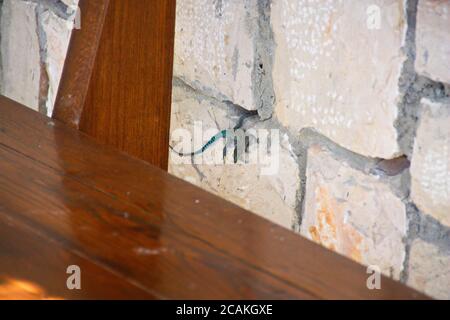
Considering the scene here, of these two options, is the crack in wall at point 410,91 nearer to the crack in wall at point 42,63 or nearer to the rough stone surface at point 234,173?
the rough stone surface at point 234,173

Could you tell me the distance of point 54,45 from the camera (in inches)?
87.1

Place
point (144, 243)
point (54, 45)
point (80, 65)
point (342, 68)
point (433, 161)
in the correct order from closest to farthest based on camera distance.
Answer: point (144, 243) → point (80, 65) → point (433, 161) → point (342, 68) → point (54, 45)

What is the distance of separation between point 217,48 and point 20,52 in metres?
0.90

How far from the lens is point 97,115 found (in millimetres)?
1107

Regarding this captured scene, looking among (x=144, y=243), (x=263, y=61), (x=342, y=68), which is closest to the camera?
(x=144, y=243)

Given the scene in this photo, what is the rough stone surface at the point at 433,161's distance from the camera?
1.21 m

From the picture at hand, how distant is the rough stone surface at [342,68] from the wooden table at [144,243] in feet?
1.65

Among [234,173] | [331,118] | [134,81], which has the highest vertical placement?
[134,81]

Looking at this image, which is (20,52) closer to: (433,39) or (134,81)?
(134,81)

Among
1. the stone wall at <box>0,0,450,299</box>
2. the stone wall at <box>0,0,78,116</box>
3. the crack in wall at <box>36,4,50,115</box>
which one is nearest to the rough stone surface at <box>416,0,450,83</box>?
the stone wall at <box>0,0,450,299</box>

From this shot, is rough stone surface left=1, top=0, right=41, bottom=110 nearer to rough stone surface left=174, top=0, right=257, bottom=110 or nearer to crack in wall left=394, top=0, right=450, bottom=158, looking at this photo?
rough stone surface left=174, top=0, right=257, bottom=110

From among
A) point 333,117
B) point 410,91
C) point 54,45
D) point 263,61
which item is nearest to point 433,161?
point 410,91

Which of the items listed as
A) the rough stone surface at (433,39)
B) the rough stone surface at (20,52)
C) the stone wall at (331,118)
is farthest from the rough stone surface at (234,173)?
the rough stone surface at (20,52)

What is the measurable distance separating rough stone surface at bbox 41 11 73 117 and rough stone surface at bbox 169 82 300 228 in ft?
1.58
